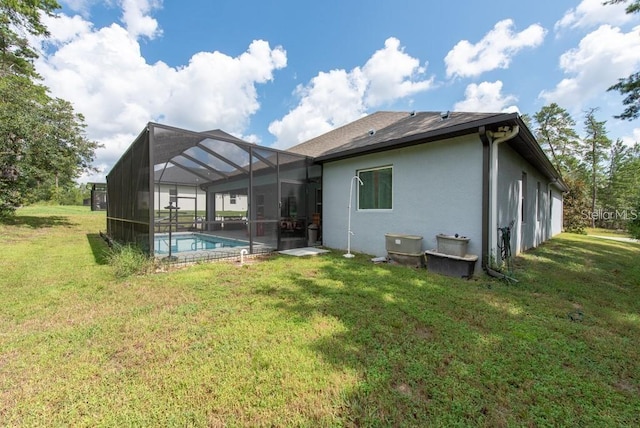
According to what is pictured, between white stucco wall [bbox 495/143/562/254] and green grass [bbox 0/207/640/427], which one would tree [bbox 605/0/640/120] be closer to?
white stucco wall [bbox 495/143/562/254]

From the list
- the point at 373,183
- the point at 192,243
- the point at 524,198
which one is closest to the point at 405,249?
the point at 373,183

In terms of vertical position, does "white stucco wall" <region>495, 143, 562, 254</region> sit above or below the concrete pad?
above

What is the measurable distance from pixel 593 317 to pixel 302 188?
672 cm

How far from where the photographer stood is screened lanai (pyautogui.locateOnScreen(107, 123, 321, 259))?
5.77m

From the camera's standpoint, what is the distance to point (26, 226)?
12.2 metres

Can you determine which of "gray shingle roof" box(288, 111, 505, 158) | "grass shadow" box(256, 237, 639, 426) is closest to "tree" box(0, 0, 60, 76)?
"gray shingle roof" box(288, 111, 505, 158)

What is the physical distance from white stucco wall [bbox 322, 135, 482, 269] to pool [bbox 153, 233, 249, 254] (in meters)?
3.80

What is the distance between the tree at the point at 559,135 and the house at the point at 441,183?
2150 centimetres

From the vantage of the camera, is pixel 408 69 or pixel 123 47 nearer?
pixel 123 47

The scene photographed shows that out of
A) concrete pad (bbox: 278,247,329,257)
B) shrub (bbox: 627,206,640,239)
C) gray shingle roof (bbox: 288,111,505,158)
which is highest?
gray shingle roof (bbox: 288,111,505,158)

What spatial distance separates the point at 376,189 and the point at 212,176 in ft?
21.9

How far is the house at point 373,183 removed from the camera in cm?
523

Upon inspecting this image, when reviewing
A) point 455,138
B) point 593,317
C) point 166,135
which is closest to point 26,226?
point 166,135

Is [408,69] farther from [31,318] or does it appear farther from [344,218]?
[31,318]
